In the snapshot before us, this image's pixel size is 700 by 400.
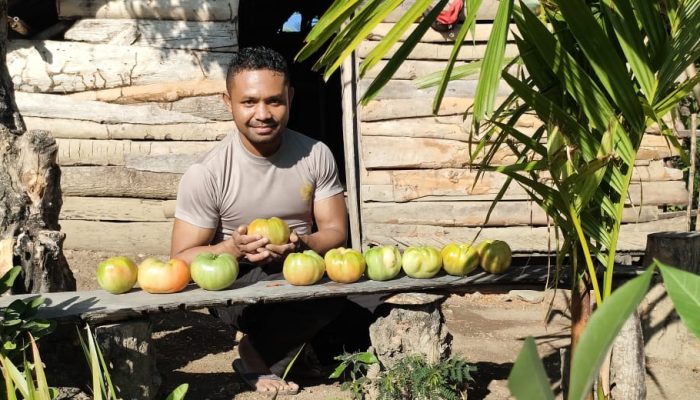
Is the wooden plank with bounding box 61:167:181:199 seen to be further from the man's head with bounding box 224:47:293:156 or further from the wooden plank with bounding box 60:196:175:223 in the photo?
the man's head with bounding box 224:47:293:156

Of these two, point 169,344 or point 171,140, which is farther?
point 171,140

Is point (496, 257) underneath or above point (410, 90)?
underneath

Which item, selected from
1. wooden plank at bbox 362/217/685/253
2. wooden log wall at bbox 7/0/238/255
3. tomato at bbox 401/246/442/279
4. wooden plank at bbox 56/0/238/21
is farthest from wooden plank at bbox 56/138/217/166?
tomato at bbox 401/246/442/279

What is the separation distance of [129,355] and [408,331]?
1234 millimetres

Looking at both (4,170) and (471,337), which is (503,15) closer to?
(4,170)

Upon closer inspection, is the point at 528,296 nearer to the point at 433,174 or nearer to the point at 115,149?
the point at 433,174

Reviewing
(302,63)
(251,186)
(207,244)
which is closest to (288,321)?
(207,244)

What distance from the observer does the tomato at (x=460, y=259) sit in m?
3.60

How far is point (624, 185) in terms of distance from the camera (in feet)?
8.59

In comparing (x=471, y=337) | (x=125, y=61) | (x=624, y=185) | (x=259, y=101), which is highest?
(x=125, y=61)

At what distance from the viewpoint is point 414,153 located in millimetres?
6449

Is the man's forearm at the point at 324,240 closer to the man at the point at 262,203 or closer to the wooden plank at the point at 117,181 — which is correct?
the man at the point at 262,203

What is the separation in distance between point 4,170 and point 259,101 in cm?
134

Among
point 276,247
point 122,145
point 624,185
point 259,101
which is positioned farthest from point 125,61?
point 624,185
